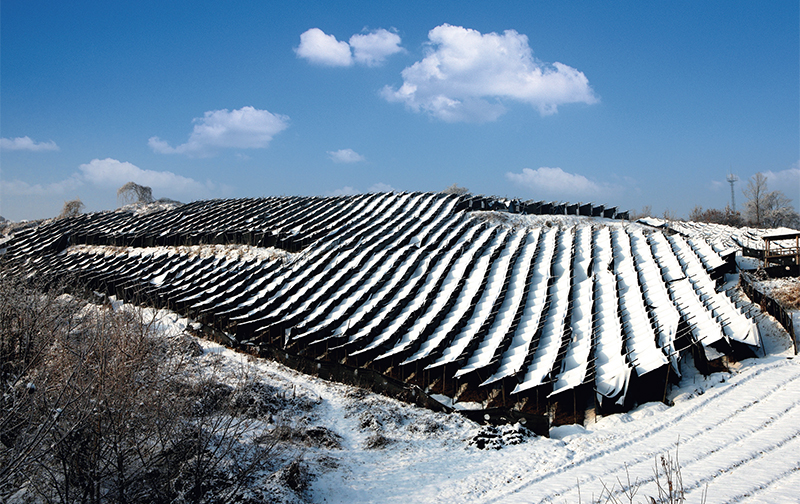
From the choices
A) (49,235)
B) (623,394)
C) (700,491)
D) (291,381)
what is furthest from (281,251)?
(49,235)

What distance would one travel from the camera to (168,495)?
970 cm

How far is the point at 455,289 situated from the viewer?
2391 centimetres

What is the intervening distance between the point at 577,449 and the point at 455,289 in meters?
11.2

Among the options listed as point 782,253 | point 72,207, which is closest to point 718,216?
point 782,253

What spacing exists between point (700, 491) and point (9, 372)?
623 inches

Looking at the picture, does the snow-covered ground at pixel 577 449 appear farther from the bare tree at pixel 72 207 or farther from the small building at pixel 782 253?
the bare tree at pixel 72 207

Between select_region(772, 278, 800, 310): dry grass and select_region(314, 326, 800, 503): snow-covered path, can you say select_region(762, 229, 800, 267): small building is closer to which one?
select_region(772, 278, 800, 310): dry grass

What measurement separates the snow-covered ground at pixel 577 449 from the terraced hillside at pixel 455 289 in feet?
3.71

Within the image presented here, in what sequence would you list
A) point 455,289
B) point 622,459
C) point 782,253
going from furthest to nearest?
point 782,253 < point 455,289 < point 622,459

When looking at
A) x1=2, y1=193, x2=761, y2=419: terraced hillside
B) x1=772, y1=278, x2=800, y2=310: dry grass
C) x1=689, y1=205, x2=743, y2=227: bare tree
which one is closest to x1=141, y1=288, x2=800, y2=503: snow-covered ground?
x1=2, y1=193, x2=761, y2=419: terraced hillside

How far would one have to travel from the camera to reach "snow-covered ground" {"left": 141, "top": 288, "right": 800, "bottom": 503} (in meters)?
11.3

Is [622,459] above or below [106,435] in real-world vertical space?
below

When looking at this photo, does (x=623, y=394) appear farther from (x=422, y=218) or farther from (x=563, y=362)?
(x=422, y=218)

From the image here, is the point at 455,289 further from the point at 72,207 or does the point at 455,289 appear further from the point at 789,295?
the point at 72,207
